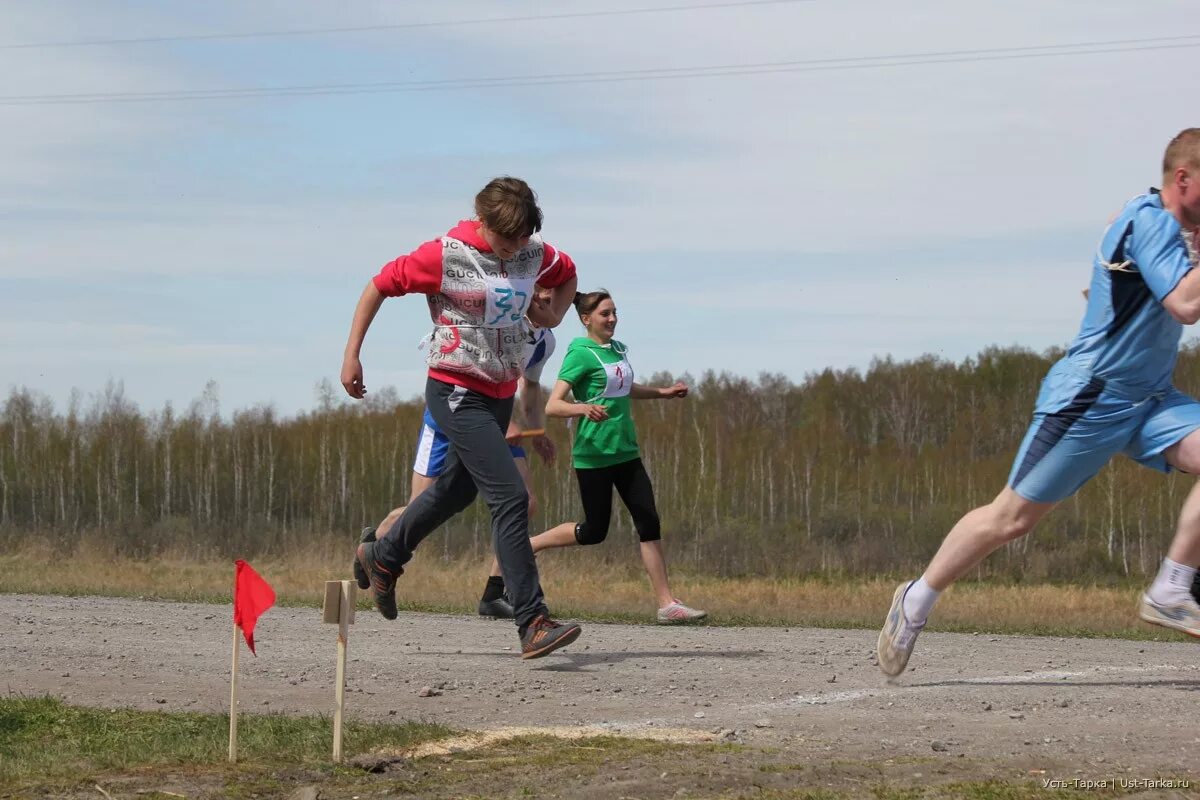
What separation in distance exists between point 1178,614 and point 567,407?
4.33 m

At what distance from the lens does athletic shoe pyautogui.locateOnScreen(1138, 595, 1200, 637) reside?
245 inches

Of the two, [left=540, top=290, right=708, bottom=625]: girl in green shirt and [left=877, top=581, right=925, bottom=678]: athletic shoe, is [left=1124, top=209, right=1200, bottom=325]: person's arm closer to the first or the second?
[left=877, top=581, right=925, bottom=678]: athletic shoe

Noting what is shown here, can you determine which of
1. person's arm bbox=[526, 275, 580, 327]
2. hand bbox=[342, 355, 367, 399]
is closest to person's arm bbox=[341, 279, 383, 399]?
hand bbox=[342, 355, 367, 399]

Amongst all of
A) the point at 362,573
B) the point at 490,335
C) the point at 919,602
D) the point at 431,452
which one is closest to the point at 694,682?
the point at 919,602

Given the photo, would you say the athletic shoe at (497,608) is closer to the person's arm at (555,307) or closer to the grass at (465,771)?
the person's arm at (555,307)

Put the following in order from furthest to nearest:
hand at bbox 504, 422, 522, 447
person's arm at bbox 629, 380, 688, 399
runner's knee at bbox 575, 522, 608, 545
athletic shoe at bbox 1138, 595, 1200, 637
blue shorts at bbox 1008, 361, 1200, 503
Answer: runner's knee at bbox 575, 522, 608, 545
person's arm at bbox 629, 380, 688, 399
hand at bbox 504, 422, 522, 447
athletic shoe at bbox 1138, 595, 1200, 637
blue shorts at bbox 1008, 361, 1200, 503

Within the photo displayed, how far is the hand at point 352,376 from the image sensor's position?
7043 mm

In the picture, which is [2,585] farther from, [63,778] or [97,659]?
[63,778]

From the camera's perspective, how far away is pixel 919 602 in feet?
21.1

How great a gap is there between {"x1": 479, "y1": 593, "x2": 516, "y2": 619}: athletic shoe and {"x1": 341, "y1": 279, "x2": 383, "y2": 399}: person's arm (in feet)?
10.3

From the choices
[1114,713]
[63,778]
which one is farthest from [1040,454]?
[63,778]

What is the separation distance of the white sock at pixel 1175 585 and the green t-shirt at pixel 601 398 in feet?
13.5

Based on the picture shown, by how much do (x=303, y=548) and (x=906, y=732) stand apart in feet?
66.8

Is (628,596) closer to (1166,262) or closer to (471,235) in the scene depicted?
(471,235)
